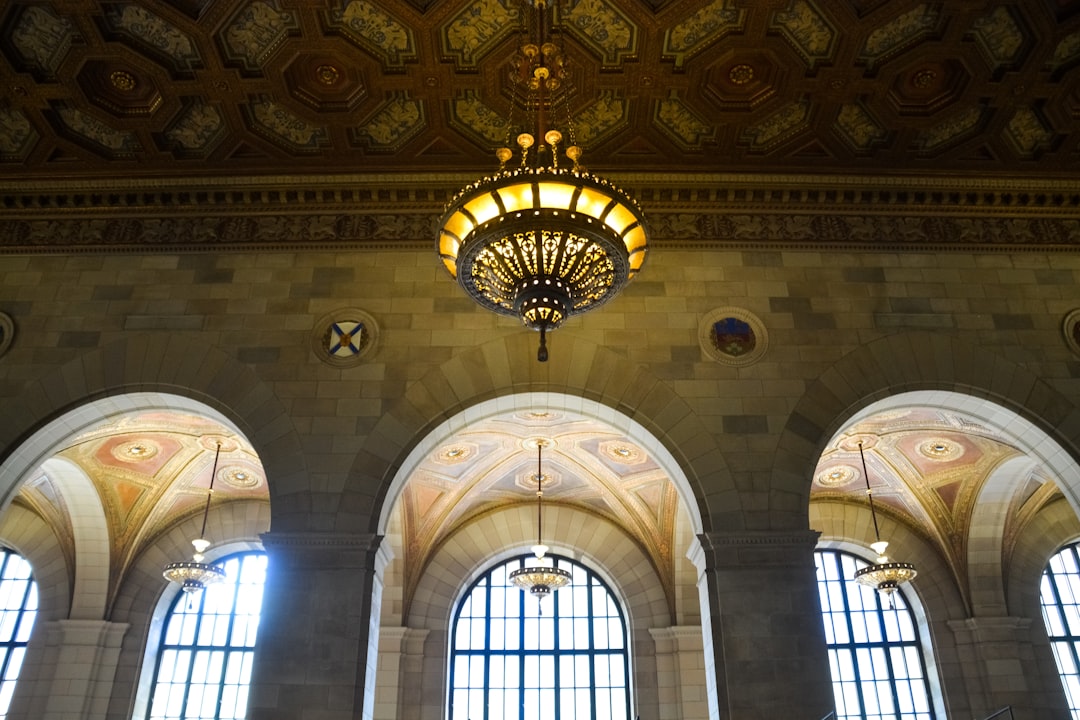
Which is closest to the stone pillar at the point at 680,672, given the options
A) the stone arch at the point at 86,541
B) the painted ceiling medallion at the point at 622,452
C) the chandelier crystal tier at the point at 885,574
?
the chandelier crystal tier at the point at 885,574

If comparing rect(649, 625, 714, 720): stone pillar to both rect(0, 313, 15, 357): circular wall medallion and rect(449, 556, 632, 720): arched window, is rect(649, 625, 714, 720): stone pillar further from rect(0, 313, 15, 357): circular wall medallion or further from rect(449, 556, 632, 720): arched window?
rect(0, 313, 15, 357): circular wall medallion

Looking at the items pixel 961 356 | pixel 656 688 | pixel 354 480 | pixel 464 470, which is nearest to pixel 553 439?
pixel 464 470

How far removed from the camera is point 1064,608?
14.3m

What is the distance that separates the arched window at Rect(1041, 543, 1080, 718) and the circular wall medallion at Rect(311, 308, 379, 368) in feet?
41.6

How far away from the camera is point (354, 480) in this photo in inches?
327

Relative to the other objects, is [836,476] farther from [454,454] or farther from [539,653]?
[454,454]

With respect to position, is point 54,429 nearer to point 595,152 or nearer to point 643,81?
point 595,152

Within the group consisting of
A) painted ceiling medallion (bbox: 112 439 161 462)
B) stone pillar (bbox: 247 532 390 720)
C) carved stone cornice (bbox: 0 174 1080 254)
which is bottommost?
Result: stone pillar (bbox: 247 532 390 720)

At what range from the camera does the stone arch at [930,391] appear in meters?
8.59

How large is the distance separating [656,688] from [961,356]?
7.75 meters

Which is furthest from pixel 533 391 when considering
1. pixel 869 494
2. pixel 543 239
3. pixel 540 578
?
pixel 869 494

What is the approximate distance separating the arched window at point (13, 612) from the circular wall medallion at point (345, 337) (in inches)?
354

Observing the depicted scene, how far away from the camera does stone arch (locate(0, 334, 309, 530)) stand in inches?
339

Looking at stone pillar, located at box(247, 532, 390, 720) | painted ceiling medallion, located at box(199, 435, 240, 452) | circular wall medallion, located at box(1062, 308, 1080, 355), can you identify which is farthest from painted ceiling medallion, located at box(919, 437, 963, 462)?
painted ceiling medallion, located at box(199, 435, 240, 452)
